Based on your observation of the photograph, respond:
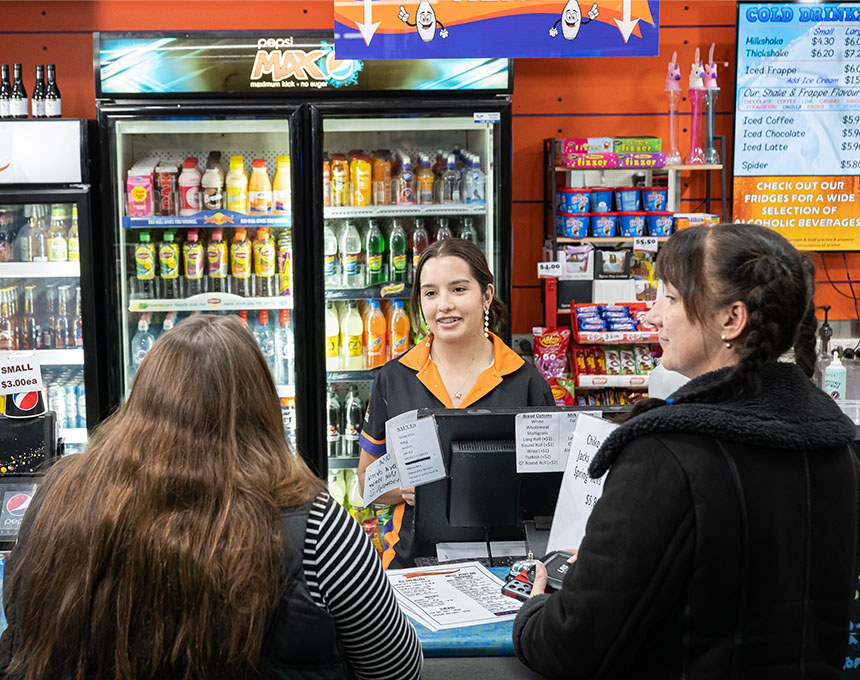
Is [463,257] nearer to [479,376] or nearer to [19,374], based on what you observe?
[479,376]

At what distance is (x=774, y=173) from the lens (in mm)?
4711

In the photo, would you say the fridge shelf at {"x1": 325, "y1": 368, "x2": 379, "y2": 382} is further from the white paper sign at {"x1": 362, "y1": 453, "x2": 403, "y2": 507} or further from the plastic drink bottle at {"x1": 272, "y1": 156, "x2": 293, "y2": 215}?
the white paper sign at {"x1": 362, "y1": 453, "x2": 403, "y2": 507}

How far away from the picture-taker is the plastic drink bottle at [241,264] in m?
4.13

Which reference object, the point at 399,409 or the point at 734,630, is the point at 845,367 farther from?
the point at 734,630

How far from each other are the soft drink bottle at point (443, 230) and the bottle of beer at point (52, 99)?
1.80m

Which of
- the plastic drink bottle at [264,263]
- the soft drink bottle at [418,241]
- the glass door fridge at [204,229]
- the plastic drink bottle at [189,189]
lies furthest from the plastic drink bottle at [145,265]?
the soft drink bottle at [418,241]

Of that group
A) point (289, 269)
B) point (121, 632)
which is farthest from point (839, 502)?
point (289, 269)

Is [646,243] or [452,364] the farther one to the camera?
[646,243]

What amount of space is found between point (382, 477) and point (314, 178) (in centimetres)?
196

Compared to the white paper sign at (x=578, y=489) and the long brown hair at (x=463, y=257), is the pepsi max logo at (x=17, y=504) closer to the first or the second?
the white paper sign at (x=578, y=489)

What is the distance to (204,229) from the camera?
4.28 m

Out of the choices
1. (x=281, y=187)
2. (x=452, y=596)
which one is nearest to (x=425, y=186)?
(x=281, y=187)

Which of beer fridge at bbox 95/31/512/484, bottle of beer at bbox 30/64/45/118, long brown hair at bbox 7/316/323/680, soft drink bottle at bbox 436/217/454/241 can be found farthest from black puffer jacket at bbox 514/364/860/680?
bottle of beer at bbox 30/64/45/118

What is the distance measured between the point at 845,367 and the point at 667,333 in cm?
212
